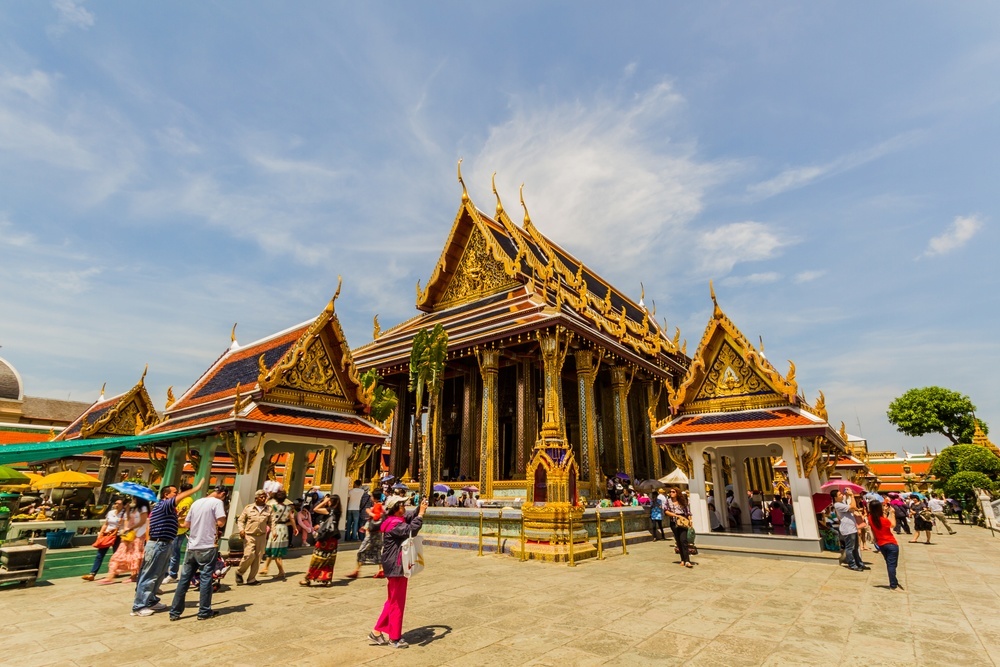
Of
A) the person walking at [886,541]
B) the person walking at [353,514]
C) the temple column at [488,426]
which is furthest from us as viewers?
the temple column at [488,426]

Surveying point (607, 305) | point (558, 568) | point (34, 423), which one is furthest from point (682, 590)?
point (34, 423)

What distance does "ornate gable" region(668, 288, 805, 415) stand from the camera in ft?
36.4

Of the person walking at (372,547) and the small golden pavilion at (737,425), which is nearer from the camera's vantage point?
the person walking at (372,547)

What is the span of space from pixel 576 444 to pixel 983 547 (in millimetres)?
11614

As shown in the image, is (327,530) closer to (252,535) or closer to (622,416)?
(252,535)

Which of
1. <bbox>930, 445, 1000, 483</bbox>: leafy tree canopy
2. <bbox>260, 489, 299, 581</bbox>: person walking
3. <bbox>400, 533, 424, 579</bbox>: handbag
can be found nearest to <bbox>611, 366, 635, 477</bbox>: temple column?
<bbox>260, 489, 299, 581</bbox>: person walking

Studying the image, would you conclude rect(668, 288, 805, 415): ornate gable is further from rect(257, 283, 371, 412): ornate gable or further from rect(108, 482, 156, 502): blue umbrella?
rect(108, 482, 156, 502): blue umbrella

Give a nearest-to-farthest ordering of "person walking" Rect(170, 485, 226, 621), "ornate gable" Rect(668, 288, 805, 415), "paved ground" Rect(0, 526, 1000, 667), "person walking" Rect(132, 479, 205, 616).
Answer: "paved ground" Rect(0, 526, 1000, 667) < "person walking" Rect(170, 485, 226, 621) < "person walking" Rect(132, 479, 205, 616) < "ornate gable" Rect(668, 288, 805, 415)

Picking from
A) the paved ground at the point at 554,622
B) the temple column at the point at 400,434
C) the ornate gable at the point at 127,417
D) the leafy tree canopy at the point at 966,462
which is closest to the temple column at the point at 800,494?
the paved ground at the point at 554,622

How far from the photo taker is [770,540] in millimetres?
10453

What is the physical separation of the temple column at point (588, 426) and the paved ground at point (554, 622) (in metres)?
8.10

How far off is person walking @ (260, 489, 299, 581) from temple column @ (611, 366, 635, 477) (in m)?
12.8

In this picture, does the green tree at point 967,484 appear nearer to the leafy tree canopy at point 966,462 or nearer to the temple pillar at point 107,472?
the leafy tree canopy at point 966,462

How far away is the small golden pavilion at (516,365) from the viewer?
16.9 meters
